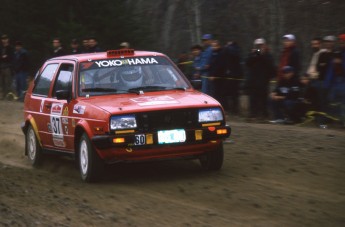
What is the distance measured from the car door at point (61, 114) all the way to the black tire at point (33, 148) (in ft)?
1.64

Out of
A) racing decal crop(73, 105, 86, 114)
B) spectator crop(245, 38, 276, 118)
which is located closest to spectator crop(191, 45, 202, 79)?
spectator crop(245, 38, 276, 118)

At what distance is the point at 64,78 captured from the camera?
34.8 ft

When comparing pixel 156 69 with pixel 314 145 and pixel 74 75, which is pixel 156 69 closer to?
pixel 74 75

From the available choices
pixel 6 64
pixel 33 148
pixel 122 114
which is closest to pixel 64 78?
pixel 33 148

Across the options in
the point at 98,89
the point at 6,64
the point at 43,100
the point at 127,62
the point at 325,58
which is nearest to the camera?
the point at 98,89

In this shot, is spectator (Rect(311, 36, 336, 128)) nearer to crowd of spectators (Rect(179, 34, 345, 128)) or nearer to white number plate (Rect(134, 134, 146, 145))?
crowd of spectators (Rect(179, 34, 345, 128))

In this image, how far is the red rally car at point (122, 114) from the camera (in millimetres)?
8984

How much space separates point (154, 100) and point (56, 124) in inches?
68.6

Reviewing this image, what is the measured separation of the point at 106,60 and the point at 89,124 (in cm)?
136

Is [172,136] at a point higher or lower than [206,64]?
lower

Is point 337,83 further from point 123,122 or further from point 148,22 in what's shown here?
point 148,22

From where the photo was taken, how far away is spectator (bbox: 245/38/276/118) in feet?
51.2

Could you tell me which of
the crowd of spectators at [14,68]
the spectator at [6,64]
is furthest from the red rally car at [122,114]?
the spectator at [6,64]

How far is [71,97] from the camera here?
396 inches
